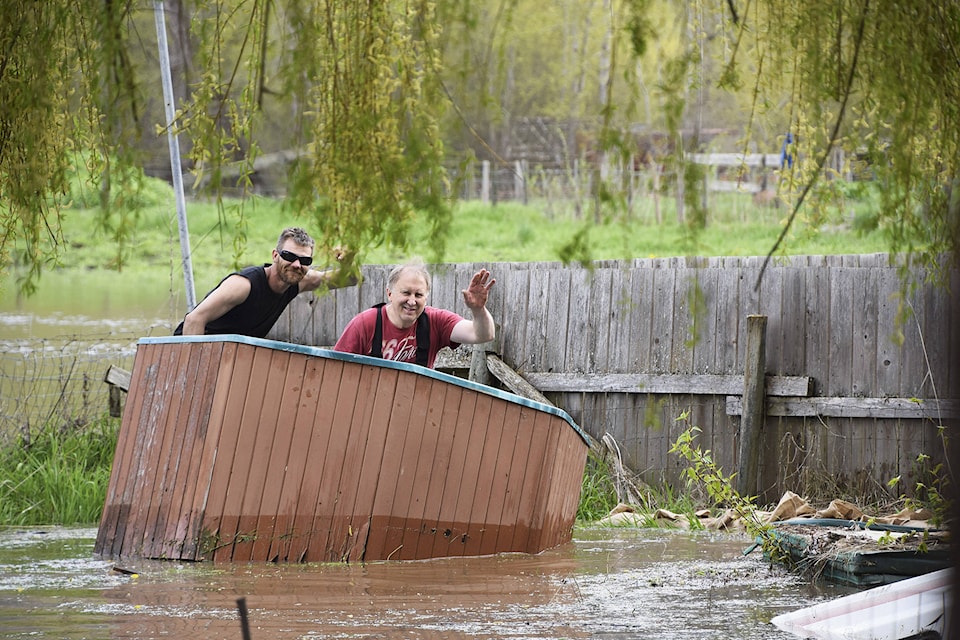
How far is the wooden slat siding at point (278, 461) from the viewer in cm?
637

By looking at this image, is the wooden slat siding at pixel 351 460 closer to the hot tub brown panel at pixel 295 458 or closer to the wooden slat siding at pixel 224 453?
the hot tub brown panel at pixel 295 458

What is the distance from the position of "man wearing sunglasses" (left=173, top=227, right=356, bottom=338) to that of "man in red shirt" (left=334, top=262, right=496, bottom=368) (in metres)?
0.42

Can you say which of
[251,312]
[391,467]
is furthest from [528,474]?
[251,312]

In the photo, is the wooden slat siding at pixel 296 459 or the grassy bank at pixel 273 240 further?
the wooden slat siding at pixel 296 459

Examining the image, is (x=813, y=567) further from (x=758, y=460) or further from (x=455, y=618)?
(x=758, y=460)

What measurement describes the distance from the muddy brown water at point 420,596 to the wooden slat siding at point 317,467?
130mm

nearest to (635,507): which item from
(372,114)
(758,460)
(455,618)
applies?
(758,460)

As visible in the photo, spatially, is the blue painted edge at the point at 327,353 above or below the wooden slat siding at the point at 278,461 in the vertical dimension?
above

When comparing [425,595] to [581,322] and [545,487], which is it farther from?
[581,322]

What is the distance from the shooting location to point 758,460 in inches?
366

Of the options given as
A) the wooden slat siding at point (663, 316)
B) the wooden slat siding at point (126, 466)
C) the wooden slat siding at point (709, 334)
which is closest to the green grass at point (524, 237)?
the wooden slat siding at point (663, 316)

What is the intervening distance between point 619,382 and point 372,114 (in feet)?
22.3

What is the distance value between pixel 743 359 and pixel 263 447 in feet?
14.3

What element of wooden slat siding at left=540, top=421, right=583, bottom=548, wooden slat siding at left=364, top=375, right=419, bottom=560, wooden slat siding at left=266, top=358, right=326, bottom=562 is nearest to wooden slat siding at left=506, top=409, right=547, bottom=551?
wooden slat siding at left=540, top=421, right=583, bottom=548
